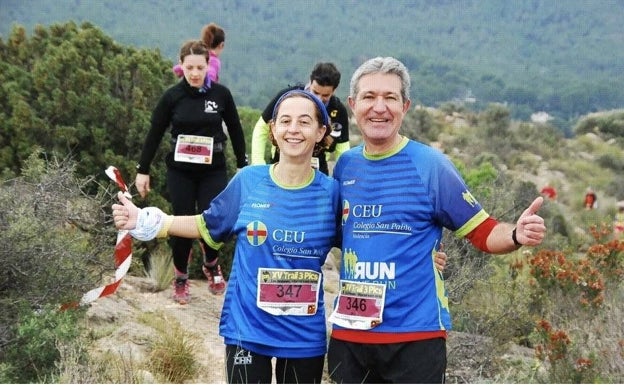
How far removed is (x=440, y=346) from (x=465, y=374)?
280 centimetres

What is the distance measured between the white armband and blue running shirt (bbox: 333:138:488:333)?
81 cm

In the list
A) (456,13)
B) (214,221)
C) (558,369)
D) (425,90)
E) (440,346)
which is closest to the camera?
(440,346)

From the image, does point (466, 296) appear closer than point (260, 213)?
No

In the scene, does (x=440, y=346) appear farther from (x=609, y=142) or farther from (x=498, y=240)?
(x=609, y=142)

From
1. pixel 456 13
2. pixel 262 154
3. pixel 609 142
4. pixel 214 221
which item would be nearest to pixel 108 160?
pixel 262 154

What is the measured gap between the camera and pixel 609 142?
31.4m

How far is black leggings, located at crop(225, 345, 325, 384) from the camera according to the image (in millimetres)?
3545

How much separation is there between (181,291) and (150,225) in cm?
353

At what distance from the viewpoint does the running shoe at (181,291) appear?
7.18 metres

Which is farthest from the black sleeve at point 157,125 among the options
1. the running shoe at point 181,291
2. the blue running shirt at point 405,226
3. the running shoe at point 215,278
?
the blue running shirt at point 405,226

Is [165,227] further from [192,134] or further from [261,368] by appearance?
[192,134]

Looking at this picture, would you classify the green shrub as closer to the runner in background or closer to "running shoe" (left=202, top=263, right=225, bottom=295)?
the runner in background

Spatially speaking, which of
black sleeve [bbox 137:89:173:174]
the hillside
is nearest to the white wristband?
black sleeve [bbox 137:89:173:174]

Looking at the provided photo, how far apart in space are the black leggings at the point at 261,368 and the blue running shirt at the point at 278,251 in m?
0.03
